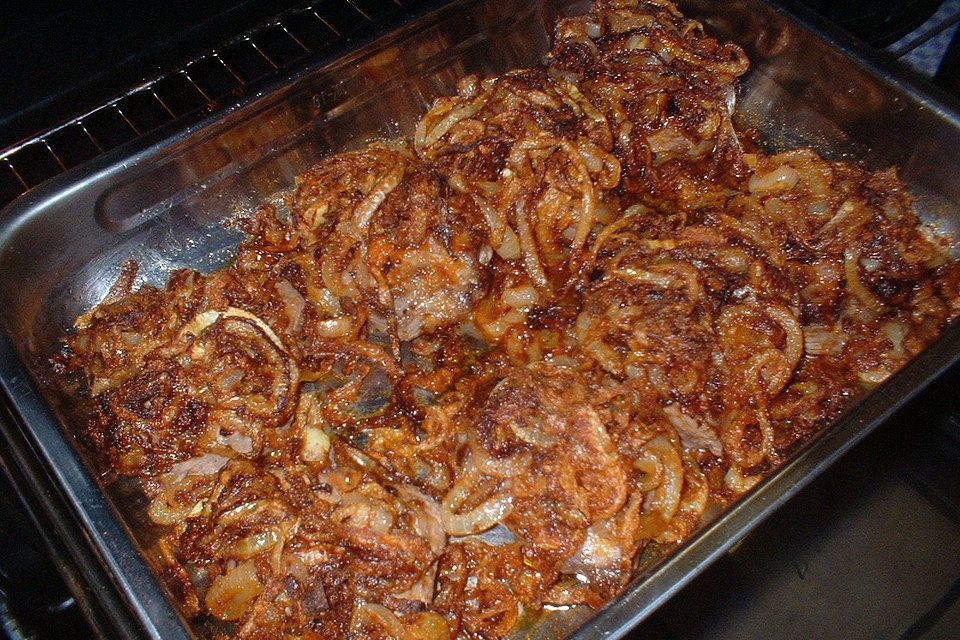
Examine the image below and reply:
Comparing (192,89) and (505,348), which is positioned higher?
(192,89)

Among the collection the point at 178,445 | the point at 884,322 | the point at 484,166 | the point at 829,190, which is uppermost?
the point at 484,166

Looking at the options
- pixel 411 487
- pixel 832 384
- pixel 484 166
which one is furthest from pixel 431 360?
pixel 832 384

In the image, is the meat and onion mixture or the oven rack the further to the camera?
the oven rack

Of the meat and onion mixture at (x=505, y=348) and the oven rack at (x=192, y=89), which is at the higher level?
the oven rack at (x=192, y=89)

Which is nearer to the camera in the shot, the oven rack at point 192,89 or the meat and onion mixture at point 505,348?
the meat and onion mixture at point 505,348

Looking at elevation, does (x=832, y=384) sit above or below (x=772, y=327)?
below

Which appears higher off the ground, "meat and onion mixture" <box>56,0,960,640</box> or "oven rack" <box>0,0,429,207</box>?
"oven rack" <box>0,0,429,207</box>

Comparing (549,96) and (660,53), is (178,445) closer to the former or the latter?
(549,96)

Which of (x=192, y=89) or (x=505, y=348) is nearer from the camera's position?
(x=505, y=348)
